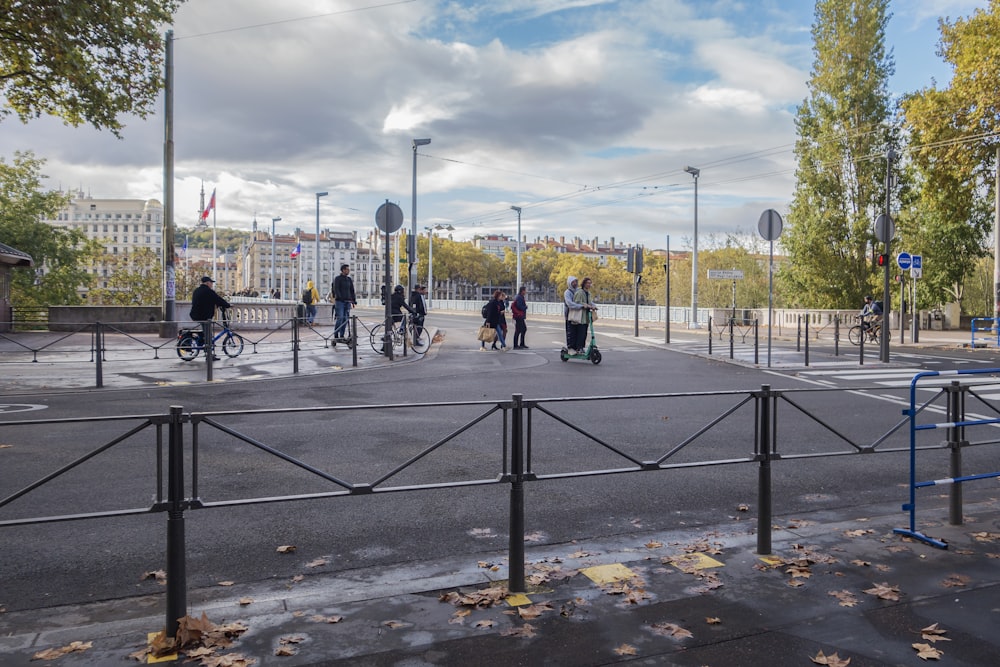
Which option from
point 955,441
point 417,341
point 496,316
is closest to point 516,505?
point 955,441

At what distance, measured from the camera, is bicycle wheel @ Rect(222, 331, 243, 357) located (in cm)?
1920

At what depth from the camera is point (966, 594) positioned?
4.47m

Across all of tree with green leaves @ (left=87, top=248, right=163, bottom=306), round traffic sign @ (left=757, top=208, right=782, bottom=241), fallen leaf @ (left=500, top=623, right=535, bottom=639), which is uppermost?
round traffic sign @ (left=757, top=208, right=782, bottom=241)

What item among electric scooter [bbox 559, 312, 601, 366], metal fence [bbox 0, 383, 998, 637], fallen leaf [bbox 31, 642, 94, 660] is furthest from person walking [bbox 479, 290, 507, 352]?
fallen leaf [bbox 31, 642, 94, 660]

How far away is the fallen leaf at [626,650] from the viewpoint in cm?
373

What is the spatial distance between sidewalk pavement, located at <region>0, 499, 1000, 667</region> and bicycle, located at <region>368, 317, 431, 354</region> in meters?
15.0

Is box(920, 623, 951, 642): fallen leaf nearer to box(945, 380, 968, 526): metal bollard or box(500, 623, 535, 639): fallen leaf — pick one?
box(500, 623, 535, 639): fallen leaf

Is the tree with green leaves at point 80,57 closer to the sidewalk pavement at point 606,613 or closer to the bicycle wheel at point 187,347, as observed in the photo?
the bicycle wheel at point 187,347

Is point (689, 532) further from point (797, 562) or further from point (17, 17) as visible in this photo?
point (17, 17)

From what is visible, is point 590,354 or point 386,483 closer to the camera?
point 386,483

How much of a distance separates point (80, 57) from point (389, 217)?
693cm

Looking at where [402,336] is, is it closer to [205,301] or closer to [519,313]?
[519,313]

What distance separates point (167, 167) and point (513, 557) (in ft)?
74.6

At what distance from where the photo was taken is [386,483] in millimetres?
6617
